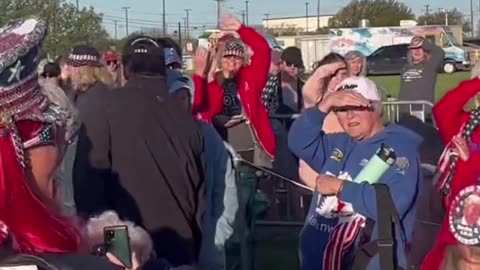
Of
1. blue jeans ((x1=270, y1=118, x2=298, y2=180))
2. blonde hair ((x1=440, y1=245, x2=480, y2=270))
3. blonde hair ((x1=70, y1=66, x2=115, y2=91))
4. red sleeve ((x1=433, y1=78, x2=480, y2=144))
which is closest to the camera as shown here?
blonde hair ((x1=440, y1=245, x2=480, y2=270))

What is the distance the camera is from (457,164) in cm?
496

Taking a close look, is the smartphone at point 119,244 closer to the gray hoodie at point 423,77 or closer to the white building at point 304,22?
the gray hoodie at point 423,77

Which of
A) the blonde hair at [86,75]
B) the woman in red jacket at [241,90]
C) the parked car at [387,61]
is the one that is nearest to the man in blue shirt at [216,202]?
the woman in red jacket at [241,90]

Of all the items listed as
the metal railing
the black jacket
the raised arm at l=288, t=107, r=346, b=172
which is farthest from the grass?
the black jacket

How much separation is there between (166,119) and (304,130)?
4.88 ft

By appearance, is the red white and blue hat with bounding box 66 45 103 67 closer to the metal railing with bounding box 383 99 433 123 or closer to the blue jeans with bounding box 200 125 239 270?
the metal railing with bounding box 383 99 433 123

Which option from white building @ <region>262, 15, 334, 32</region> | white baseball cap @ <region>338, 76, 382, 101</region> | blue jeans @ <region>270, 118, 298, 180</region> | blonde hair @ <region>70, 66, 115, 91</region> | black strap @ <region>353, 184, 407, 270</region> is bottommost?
white building @ <region>262, 15, 334, 32</region>

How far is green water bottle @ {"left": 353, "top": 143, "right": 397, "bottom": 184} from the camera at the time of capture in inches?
205

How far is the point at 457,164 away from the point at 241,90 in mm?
4702

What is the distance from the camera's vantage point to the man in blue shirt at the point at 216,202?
16.4 ft

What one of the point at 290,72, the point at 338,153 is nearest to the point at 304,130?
the point at 338,153

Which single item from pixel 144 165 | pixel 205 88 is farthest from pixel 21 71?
pixel 205 88

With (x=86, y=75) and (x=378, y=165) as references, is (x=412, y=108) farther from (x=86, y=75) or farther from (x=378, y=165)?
(x=378, y=165)

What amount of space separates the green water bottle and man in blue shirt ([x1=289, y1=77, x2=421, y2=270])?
32 mm
